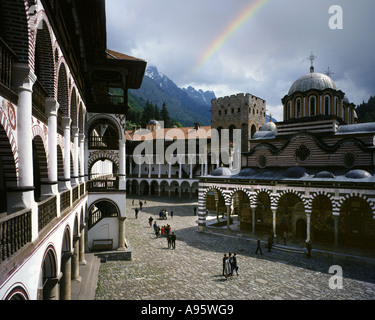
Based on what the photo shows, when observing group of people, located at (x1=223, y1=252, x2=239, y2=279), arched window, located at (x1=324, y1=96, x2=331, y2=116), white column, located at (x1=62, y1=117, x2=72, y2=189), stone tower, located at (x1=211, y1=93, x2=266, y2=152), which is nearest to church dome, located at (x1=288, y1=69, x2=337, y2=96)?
arched window, located at (x1=324, y1=96, x2=331, y2=116)

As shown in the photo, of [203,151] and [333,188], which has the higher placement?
[203,151]

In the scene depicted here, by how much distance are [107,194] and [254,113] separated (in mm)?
38329

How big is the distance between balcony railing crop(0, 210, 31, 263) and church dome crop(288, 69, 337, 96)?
25625 millimetres

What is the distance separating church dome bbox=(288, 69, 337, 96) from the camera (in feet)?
80.4

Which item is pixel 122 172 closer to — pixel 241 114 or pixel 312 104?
pixel 312 104

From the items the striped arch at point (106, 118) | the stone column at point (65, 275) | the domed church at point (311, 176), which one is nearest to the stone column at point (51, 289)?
the stone column at point (65, 275)

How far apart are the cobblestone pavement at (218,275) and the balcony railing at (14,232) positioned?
7.82 meters

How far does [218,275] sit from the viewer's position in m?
13.5

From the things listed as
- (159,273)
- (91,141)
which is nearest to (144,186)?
(91,141)

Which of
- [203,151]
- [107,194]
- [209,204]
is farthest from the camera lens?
[203,151]

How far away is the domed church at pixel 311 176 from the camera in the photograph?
18.2m

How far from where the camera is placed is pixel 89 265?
1435cm

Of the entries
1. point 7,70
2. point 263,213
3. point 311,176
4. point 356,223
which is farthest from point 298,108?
point 7,70
